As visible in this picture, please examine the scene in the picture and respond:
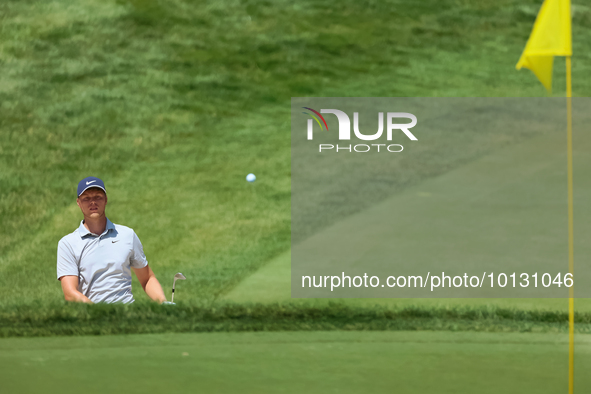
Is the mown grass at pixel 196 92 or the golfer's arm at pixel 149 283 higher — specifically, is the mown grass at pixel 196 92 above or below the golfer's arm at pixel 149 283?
above

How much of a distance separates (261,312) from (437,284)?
5.71 feet

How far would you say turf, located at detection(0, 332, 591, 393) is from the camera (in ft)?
8.52

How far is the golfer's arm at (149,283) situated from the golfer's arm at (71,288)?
0.92ft

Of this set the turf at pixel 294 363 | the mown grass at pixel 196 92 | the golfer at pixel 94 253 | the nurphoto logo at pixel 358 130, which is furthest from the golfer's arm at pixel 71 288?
the nurphoto logo at pixel 358 130

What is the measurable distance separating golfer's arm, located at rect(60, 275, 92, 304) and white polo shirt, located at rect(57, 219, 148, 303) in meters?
0.02

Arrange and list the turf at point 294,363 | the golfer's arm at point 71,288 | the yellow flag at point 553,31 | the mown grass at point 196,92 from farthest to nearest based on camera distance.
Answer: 1. the mown grass at point 196,92
2. the golfer's arm at point 71,288
3. the yellow flag at point 553,31
4. the turf at point 294,363

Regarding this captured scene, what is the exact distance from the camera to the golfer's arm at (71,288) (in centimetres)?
339

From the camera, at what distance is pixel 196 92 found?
270 inches

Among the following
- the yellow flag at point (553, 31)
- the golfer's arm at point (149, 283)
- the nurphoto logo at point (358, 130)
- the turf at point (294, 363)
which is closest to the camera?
the turf at point (294, 363)

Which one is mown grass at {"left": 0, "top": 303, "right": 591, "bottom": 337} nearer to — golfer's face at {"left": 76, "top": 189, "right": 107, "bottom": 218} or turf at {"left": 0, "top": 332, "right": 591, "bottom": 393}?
turf at {"left": 0, "top": 332, "right": 591, "bottom": 393}

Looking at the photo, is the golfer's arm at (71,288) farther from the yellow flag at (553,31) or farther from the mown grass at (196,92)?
the yellow flag at (553,31)

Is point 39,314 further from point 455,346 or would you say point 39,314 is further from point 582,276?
point 582,276

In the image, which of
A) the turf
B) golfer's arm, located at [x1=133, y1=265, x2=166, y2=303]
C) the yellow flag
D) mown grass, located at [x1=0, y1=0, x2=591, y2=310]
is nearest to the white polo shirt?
golfer's arm, located at [x1=133, y1=265, x2=166, y2=303]

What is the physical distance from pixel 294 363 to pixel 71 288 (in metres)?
1.16
